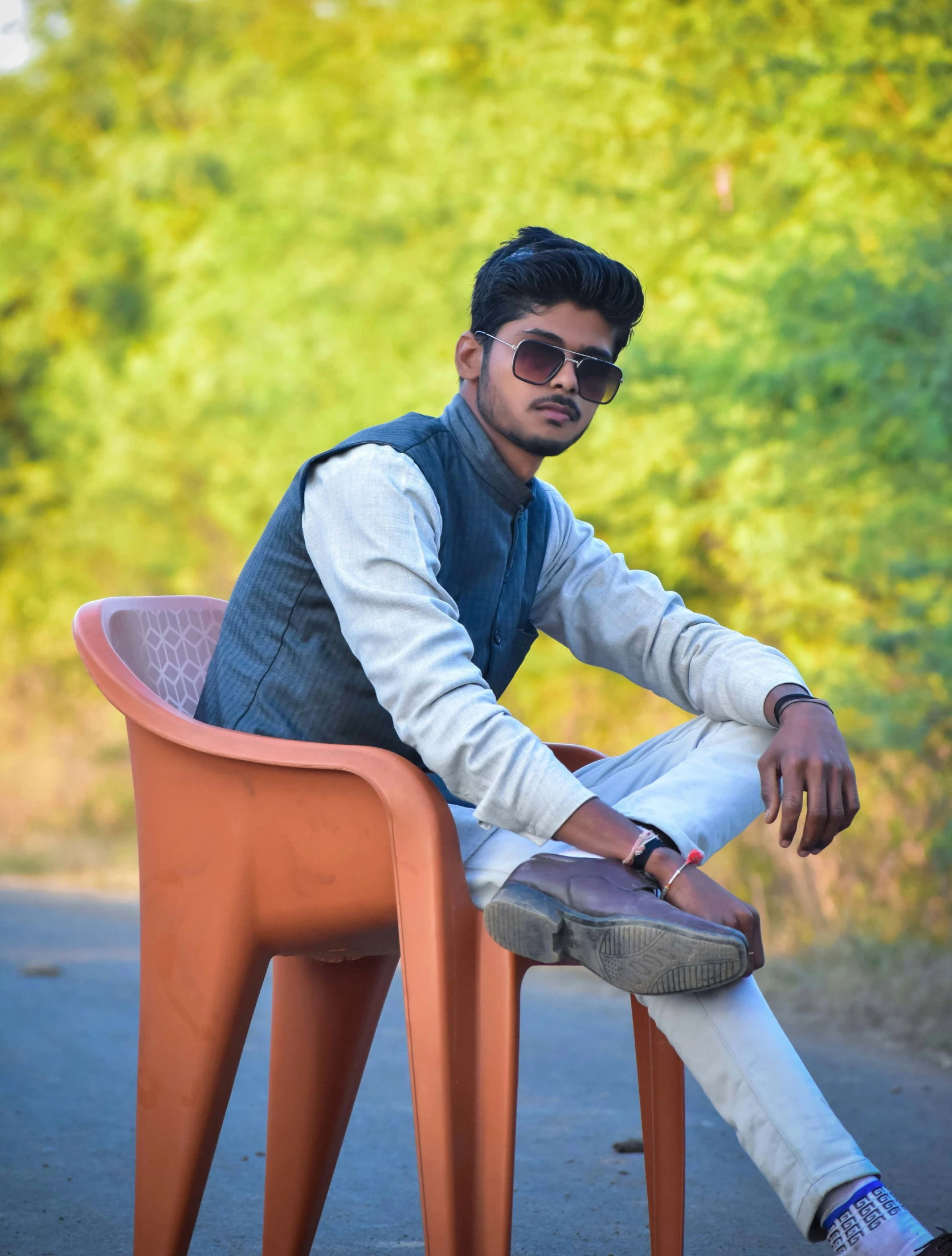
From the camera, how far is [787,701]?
6.41ft

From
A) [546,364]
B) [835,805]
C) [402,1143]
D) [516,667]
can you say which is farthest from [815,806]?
[402,1143]

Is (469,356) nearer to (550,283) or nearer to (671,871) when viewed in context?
(550,283)

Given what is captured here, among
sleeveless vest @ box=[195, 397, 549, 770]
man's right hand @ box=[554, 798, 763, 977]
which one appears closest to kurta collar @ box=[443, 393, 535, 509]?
sleeveless vest @ box=[195, 397, 549, 770]

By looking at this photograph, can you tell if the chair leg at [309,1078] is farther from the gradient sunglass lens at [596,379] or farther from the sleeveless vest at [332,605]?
the gradient sunglass lens at [596,379]

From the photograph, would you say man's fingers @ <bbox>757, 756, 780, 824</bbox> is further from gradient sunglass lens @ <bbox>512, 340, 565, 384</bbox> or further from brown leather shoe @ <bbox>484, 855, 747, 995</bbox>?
gradient sunglass lens @ <bbox>512, 340, 565, 384</bbox>

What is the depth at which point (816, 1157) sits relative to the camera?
152 cm

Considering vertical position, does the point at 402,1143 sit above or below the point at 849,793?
below

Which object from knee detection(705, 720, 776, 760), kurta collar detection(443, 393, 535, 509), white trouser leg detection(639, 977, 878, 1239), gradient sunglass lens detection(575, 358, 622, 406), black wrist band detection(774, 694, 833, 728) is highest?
gradient sunglass lens detection(575, 358, 622, 406)

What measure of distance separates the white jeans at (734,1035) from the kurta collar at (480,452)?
0.49m

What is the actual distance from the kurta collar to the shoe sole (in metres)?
0.70

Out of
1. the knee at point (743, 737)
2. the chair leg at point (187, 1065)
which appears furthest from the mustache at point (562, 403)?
the chair leg at point (187, 1065)

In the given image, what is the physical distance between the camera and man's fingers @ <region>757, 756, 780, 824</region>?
5.89 feet

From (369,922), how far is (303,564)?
497mm

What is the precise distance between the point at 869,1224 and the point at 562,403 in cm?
115
